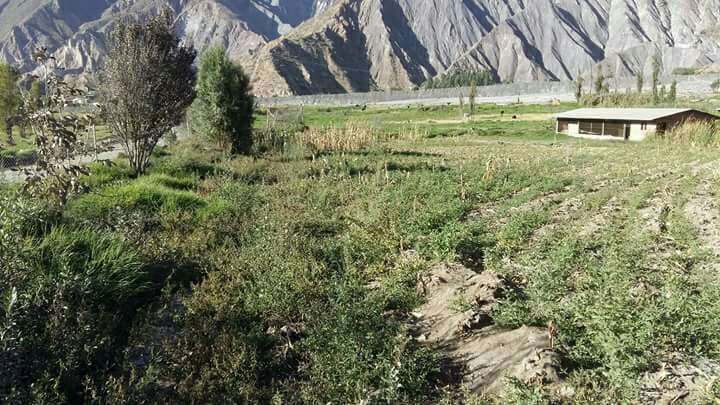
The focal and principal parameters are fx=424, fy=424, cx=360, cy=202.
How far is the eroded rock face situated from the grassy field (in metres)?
0.09

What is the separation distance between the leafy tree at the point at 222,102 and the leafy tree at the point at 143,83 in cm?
264

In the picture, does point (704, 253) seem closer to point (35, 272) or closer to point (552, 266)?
point (552, 266)

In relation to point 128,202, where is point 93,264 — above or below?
below

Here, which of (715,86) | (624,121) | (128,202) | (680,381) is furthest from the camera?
(715,86)

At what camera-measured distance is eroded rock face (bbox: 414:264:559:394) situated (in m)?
3.40

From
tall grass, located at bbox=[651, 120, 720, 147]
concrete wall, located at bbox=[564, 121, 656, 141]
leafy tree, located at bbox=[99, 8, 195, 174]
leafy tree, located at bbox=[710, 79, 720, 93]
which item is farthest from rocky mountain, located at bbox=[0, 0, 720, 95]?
leafy tree, located at bbox=[99, 8, 195, 174]

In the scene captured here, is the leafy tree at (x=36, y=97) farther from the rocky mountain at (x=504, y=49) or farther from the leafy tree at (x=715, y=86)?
the rocky mountain at (x=504, y=49)

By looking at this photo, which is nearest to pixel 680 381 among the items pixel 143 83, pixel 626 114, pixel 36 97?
pixel 36 97

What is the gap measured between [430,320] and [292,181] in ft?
26.3

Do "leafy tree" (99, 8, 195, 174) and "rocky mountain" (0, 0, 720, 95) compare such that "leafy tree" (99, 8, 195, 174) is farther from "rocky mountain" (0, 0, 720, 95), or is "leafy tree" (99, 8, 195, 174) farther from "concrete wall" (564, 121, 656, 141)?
"rocky mountain" (0, 0, 720, 95)

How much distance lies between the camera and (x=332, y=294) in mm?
4898

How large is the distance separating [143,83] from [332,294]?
8.94 metres

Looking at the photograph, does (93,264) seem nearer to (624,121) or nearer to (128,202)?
(128,202)

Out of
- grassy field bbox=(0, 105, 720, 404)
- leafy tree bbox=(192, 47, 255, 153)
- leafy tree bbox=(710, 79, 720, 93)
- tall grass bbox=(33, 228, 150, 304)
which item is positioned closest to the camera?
grassy field bbox=(0, 105, 720, 404)
